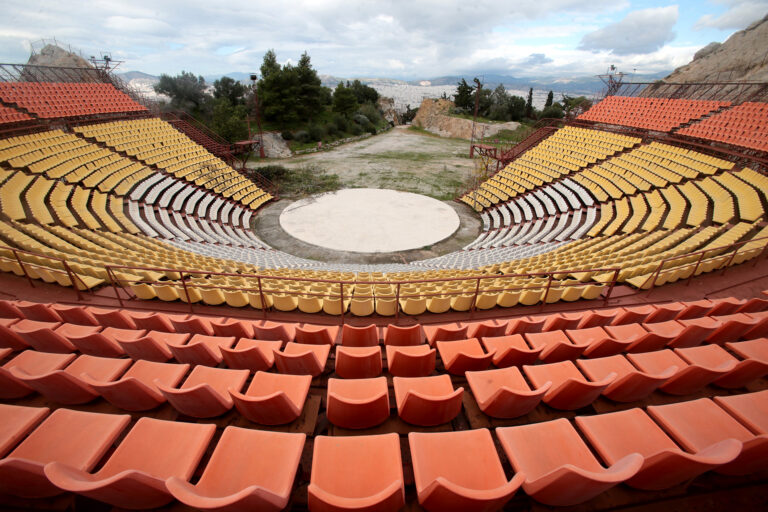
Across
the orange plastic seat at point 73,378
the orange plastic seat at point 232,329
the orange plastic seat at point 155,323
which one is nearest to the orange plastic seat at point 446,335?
the orange plastic seat at point 232,329

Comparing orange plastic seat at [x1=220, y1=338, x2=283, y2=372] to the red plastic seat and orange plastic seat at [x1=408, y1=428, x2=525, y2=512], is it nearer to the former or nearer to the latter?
orange plastic seat at [x1=408, y1=428, x2=525, y2=512]

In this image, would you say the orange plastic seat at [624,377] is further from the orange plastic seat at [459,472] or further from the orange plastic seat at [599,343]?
the orange plastic seat at [459,472]

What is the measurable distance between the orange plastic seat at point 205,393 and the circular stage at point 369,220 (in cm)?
1139

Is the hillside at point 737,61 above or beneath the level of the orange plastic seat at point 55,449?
above

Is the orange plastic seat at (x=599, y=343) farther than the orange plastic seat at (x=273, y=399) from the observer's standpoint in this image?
Yes

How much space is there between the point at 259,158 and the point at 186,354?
103 ft

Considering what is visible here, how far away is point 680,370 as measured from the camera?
347cm

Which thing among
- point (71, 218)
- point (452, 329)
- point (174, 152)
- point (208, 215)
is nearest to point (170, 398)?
point (452, 329)

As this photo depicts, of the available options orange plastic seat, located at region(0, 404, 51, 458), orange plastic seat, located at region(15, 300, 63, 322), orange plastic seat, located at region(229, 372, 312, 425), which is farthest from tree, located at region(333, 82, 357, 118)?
orange plastic seat, located at region(0, 404, 51, 458)

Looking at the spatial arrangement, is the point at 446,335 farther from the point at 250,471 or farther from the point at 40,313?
the point at 40,313

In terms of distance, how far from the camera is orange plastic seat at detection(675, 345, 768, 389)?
3.48 m

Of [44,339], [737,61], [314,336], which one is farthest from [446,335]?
[737,61]

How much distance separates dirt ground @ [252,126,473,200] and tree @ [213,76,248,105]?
48.7 feet

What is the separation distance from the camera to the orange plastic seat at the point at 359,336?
4.76 m
